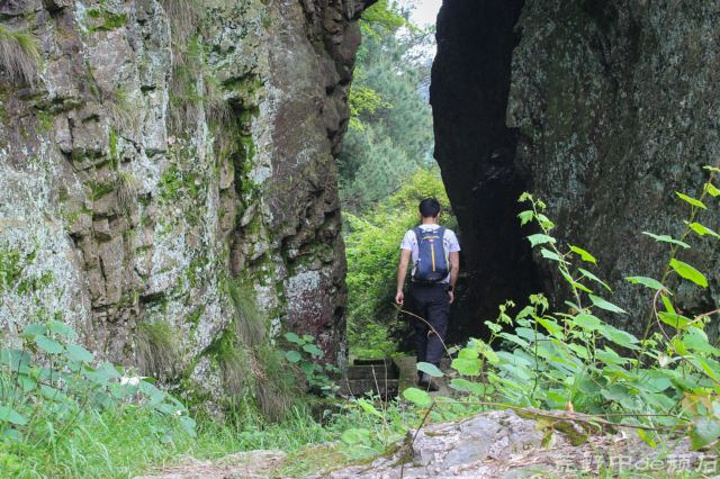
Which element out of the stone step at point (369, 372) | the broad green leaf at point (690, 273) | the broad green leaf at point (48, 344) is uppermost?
the broad green leaf at point (690, 273)

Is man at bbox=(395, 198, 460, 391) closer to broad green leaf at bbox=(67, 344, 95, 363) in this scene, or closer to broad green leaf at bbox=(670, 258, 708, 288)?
broad green leaf at bbox=(67, 344, 95, 363)

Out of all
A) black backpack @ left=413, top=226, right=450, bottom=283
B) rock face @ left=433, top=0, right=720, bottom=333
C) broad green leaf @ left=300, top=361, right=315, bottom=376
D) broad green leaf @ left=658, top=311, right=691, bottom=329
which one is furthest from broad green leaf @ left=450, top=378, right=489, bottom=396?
broad green leaf @ left=300, top=361, right=315, bottom=376

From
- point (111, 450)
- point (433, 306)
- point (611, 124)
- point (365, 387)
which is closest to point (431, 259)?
point (433, 306)

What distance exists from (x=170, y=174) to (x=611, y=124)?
13.9ft

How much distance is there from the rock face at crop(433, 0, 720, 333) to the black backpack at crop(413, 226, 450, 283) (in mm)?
1515

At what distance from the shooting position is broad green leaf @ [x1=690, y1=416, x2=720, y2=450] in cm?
188

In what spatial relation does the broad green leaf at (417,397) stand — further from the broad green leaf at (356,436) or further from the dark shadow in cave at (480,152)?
the dark shadow in cave at (480,152)

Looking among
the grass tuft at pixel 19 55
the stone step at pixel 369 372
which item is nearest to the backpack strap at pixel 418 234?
the stone step at pixel 369 372

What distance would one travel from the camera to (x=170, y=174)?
5754 millimetres

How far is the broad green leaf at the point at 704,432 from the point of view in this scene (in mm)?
1884

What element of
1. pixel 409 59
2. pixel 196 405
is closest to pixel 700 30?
pixel 196 405

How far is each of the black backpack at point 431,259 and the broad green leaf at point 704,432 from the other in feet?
15.8

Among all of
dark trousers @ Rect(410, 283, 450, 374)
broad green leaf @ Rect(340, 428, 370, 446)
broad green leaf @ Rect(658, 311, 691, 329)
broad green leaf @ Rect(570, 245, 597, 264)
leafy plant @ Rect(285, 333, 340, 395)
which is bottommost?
leafy plant @ Rect(285, 333, 340, 395)

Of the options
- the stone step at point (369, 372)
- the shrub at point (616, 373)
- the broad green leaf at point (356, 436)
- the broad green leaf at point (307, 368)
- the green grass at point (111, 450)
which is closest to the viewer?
the shrub at point (616, 373)
